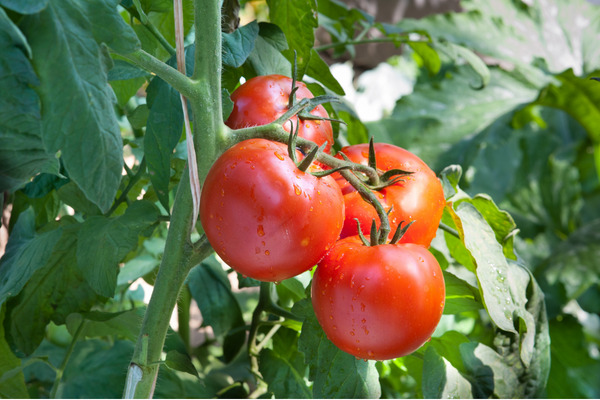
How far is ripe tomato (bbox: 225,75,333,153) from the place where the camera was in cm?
42

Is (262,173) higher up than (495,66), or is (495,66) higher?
(262,173)

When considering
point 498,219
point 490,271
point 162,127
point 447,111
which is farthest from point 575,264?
point 162,127

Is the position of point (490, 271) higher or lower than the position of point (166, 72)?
lower

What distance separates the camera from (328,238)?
362mm

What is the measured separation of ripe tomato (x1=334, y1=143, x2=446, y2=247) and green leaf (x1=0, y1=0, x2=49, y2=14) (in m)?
0.22

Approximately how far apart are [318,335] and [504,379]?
210 millimetres

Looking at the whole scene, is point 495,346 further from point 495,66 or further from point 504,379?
point 495,66

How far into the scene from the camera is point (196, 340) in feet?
3.88

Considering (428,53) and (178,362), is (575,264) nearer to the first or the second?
(428,53)

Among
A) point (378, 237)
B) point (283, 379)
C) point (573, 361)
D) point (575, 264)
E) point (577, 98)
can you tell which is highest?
point (378, 237)

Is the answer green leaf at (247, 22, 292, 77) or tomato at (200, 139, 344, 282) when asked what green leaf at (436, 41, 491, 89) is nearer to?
green leaf at (247, 22, 292, 77)

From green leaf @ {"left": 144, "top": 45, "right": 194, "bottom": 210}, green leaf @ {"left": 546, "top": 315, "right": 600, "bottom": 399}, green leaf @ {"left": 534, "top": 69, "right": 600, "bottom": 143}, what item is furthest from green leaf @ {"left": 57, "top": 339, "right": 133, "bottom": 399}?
green leaf @ {"left": 534, "top": 69, "right": 600, "bottom": 143}

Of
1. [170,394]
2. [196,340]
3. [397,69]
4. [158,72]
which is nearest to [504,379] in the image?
[170,394]

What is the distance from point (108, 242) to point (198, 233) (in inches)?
4.2
